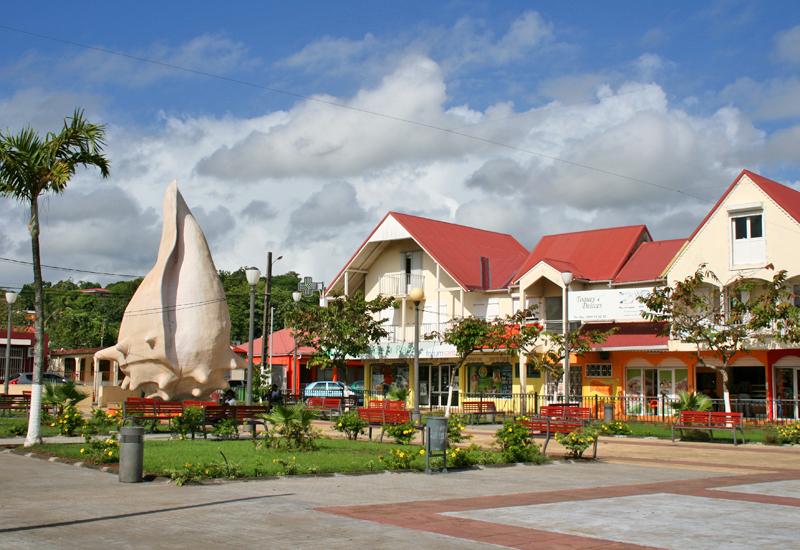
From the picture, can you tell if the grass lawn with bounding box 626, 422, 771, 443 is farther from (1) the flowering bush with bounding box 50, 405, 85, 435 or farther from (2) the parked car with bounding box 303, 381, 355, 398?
(2) the parked car with bounding box 303, 381, 355, 398

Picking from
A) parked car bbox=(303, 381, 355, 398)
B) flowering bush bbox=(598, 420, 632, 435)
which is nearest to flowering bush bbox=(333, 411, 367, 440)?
flowering bush bbox=(598, 420, 632, 435)

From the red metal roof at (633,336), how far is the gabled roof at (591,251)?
2.67m

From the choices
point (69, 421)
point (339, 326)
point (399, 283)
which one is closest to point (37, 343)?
point (69, 421)

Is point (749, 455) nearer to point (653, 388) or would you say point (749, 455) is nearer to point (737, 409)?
point (737, 409)

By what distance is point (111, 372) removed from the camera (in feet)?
199

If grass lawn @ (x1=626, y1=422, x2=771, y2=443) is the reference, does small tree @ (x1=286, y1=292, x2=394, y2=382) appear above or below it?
above

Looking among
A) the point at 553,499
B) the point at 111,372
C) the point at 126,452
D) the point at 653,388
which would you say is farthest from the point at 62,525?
the point at 111,372

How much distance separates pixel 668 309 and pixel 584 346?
13.4 ft

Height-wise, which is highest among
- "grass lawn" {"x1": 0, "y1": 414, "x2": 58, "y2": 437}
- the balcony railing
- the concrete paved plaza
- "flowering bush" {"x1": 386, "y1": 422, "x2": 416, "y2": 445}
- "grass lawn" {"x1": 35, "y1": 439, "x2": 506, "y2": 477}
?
the balcony railing

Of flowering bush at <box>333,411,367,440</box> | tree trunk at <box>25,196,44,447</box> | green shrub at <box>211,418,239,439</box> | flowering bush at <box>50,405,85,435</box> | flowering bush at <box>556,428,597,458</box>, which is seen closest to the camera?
flowering bush at <box>556,428,597,458</box>

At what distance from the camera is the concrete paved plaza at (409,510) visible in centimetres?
952

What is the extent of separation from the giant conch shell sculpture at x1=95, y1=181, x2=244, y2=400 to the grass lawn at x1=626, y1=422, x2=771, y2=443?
14616 mm

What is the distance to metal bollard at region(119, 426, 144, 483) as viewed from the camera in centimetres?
1405

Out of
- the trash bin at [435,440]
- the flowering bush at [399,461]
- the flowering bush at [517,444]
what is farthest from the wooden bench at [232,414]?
the trash bin at [435,440]
